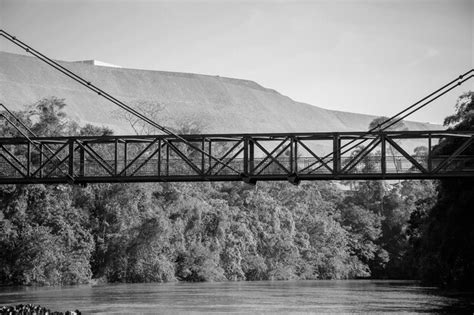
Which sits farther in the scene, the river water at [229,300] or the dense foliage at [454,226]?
the dense foliage at [454,226]

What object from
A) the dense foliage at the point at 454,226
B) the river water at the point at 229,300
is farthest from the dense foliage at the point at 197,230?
the river water at the point at 229,300

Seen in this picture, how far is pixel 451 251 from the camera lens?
7344cm

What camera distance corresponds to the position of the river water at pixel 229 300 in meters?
57.0

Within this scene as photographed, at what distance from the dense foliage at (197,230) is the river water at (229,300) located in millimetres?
6998

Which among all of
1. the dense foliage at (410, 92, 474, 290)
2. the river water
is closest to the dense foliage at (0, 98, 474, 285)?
the dense foliage at (410, 92, 474, 290)

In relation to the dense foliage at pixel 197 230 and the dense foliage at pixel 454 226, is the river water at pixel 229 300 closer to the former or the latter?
the dense foliage at pixel 454 226

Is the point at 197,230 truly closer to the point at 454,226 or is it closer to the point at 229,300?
the point at 229,300

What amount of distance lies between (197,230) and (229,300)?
1482 inches

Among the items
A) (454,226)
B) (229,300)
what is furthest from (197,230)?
(454,226)

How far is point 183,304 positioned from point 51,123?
39.9 meters

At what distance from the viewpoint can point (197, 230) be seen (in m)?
104

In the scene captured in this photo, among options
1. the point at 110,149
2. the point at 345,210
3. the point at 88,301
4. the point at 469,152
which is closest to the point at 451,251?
the point at 469,152

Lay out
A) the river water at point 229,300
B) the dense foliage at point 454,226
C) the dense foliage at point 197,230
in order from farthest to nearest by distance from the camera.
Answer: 1. the dense foliage at point 197,230
2. the dense foliage at point 454,226
3. the river water at point 229,300

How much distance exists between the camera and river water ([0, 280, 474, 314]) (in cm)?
5700
